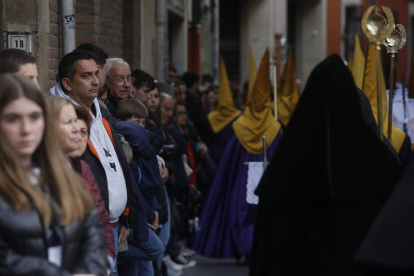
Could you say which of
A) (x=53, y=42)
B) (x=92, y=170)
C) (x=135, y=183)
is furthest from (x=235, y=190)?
(x=92, y=170)

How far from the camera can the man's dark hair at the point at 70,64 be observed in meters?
5.60

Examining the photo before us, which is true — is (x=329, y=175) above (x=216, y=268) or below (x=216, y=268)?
above

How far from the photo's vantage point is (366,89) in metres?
7.80

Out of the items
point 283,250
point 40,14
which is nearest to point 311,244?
point 283,250

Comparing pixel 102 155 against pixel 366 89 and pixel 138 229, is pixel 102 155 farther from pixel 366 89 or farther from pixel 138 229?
pixel 366 89

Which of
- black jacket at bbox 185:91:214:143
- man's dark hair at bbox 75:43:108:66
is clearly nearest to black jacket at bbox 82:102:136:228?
man's dark hair at bbox 75:43:108:66

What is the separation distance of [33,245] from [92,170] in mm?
1777

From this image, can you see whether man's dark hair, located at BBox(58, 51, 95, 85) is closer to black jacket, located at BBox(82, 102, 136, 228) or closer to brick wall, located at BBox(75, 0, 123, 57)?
black jacket, located at BBox(82, 102, 136, 228)

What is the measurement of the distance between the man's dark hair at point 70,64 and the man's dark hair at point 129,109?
3.06 feet

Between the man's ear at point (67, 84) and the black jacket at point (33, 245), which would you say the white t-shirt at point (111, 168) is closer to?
the man's ear at point (67, 84)

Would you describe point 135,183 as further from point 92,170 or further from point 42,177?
point 42,177

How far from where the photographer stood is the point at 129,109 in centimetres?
660

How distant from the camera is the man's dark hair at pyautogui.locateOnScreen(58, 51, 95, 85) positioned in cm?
560

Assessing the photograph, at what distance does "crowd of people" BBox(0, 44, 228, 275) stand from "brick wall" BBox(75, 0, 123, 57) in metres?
0.84
